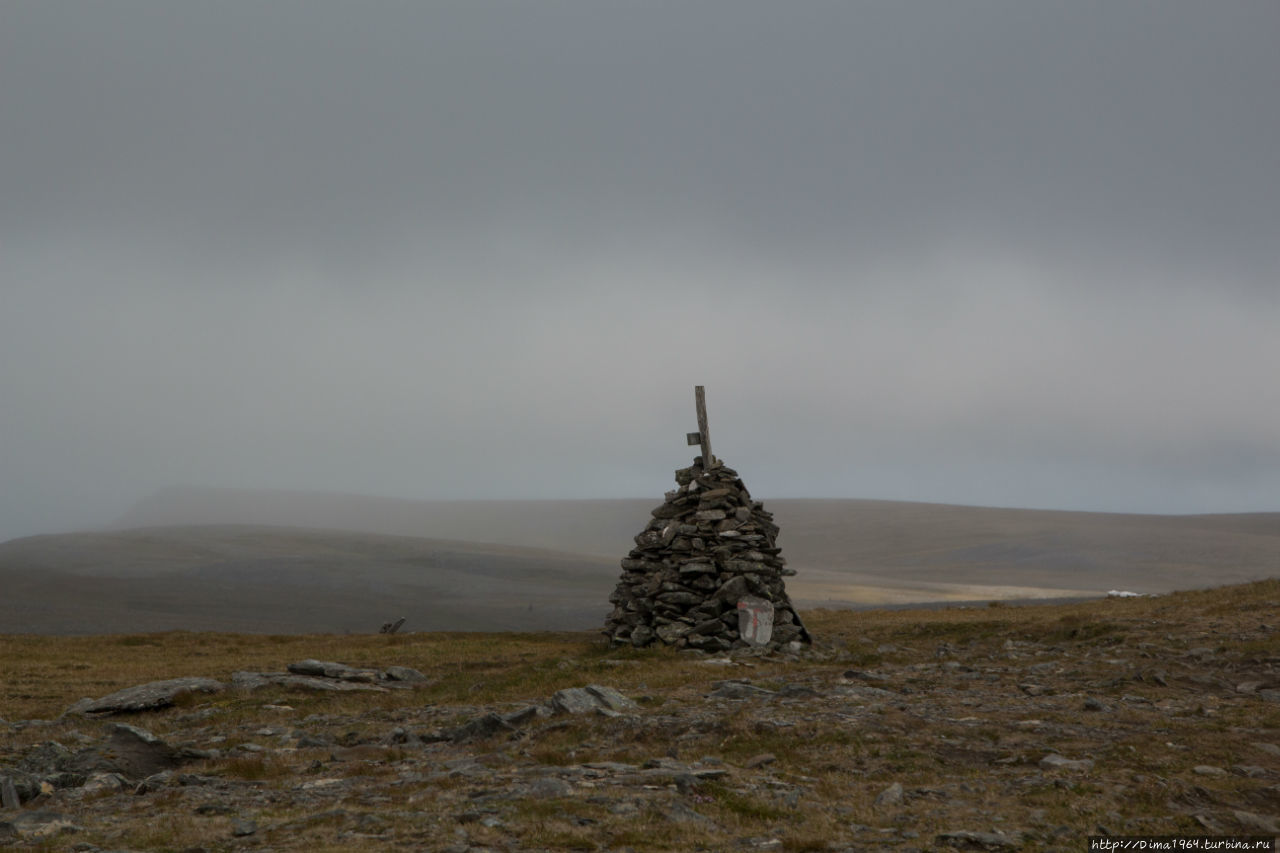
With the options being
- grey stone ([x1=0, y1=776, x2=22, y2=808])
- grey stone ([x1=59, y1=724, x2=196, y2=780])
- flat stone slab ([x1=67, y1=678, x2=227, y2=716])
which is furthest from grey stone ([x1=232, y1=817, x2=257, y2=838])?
flat stone slab ([x1=67, y1=678, x2=227, y2=716])

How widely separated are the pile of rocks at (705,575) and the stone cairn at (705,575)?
0.10ft

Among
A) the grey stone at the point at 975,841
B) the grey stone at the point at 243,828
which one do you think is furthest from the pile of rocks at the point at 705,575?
the grey stone at the point at 243,828

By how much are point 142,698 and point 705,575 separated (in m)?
16.0

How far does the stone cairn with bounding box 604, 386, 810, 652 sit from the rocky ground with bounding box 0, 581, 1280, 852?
14.9 ft

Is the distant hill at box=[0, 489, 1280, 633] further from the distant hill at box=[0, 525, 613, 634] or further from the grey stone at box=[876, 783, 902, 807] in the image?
→ the grey stone at box=[876, 783, 902, 807]

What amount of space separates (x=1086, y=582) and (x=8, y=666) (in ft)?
283

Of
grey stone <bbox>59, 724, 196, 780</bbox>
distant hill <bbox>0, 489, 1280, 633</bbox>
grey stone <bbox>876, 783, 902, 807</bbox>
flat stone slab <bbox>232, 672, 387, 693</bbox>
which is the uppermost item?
grey stone <bbox>876, 783, 902, 807</bbox>

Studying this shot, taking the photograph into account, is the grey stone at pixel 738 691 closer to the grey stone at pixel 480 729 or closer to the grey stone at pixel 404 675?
the grey stone at pixel 480 729

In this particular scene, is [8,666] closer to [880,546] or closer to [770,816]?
[770,816]

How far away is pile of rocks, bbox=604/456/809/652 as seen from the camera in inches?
1107

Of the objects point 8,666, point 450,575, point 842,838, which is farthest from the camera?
point 450,575

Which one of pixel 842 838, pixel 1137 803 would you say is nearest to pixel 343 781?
pixel 842 838

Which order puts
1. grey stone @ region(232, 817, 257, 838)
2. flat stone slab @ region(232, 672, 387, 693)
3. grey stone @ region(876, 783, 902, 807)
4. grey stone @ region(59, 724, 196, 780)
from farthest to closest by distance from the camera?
flat stone slab @ region(232, 672, 387, 693), grey stone @ region(59, 724, 196, 780), grey stone @ region(876, 783, 902, 807), grey stone @ region(232, 817, 257, 838)

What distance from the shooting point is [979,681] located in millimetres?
19359
